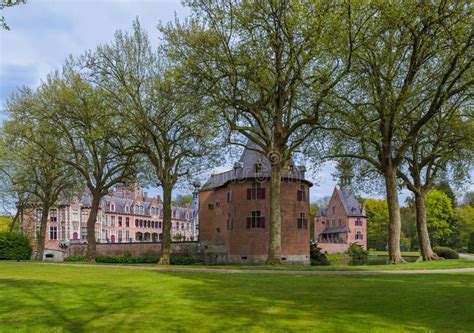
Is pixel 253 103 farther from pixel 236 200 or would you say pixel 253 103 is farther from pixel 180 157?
pixel 236 200

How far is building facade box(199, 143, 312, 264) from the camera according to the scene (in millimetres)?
40469

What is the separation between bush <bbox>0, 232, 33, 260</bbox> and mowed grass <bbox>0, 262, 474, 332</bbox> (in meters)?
31.9

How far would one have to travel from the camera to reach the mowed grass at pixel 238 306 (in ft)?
26.9

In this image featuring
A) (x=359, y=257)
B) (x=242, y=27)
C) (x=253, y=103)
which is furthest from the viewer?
(x=359, y=257)

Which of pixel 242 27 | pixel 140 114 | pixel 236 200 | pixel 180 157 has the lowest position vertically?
pixel 236 200

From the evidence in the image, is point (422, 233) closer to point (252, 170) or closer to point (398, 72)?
point (398, 72)

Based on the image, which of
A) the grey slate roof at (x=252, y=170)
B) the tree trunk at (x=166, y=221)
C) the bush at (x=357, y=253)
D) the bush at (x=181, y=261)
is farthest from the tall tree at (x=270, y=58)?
the bush at (x=357, y=253)

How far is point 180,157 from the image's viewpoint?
34062 millimetres

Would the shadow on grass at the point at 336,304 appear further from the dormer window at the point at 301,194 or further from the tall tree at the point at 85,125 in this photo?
the dormer window at the point at 301,194

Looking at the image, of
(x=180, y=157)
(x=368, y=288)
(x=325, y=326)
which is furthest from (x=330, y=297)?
(x=180, y=157)

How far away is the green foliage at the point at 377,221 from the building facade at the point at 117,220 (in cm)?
3424

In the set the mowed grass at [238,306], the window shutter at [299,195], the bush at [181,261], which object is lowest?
the bush at [181,261]

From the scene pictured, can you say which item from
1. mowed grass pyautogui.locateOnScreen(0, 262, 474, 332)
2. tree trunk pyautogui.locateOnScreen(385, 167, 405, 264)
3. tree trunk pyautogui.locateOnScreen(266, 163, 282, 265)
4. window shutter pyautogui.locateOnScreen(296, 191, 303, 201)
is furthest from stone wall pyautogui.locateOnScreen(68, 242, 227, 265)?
mowed grass pyautogui.locateOnScreen(0, 262, 474, 332)

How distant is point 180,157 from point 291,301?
24245 millimetres
